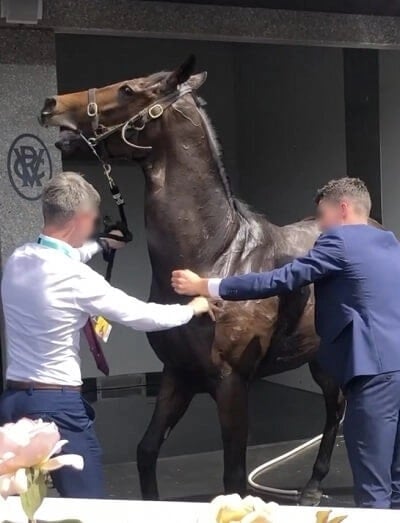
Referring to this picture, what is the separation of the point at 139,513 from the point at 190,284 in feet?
4.86

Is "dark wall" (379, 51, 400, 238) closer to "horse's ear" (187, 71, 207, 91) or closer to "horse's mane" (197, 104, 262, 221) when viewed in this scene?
"horse's mane" (197, 104, 262, 221)

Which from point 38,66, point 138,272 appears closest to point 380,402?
point 38,66

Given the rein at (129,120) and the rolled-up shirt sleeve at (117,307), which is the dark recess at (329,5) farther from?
the rolled-up shirt sleeve at (117,307)

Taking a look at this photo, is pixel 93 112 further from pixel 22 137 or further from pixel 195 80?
pixel 22 137

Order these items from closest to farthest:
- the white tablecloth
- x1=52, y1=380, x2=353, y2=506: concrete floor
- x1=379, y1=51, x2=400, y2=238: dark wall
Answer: the white tablecloth
x1=52, y1=380, x2=353, y2=506: concrete floor
x1=379, y1=51, x2=400, y2=238: dark wall

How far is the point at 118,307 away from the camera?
3.08 m

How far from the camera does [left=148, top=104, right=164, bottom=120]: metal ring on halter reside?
12.2ft

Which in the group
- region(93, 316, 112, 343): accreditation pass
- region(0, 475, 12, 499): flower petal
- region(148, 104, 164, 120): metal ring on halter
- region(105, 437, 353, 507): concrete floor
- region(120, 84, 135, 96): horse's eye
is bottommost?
region(105, 437, 353, 507): concrete floor

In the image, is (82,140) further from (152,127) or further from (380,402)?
(380,402)

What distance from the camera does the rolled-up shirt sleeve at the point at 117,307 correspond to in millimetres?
3020

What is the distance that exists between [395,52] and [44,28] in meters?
3.22

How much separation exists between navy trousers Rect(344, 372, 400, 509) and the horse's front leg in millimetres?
561

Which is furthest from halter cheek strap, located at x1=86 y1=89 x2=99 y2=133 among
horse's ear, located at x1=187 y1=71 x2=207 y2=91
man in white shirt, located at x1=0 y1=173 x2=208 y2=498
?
man in white shirt, located at x1=0 y1=173 x2=208 y2=498

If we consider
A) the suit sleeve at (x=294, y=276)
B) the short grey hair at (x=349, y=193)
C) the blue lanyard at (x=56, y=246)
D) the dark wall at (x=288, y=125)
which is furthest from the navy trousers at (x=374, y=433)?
the dark wall at (x=288, y=125)
